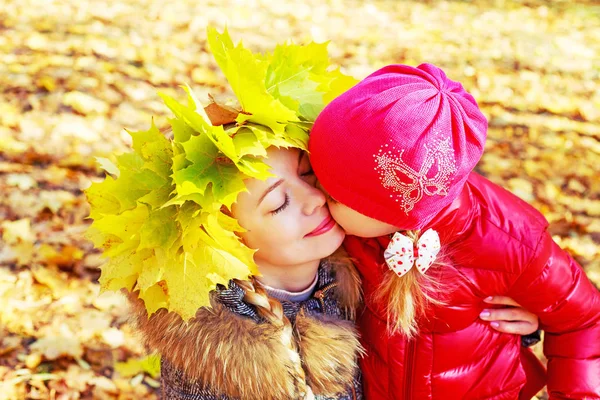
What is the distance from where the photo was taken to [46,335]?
2.89 metres

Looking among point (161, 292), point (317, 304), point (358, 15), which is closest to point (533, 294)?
point (317, 304)

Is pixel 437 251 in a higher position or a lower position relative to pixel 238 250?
lower

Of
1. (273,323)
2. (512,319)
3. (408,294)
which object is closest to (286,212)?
(273,323)

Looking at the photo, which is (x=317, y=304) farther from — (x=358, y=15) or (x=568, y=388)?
(x=358, y=15)

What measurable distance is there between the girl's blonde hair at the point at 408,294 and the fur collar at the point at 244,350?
0.59ft

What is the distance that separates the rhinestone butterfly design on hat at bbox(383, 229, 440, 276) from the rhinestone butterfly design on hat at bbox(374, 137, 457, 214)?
231mm

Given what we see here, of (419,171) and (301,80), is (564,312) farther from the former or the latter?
(301,80)

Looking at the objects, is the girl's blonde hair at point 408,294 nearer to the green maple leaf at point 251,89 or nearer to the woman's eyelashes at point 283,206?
the woman's eyelashes at point 283,206

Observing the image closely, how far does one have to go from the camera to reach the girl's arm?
1854mm

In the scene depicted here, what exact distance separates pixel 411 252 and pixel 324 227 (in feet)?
0.84

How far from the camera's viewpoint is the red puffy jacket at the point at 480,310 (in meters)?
1.82

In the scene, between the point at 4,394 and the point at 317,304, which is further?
the point at 4,394

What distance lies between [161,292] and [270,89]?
0.63 metres

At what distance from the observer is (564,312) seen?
1.92 metres
